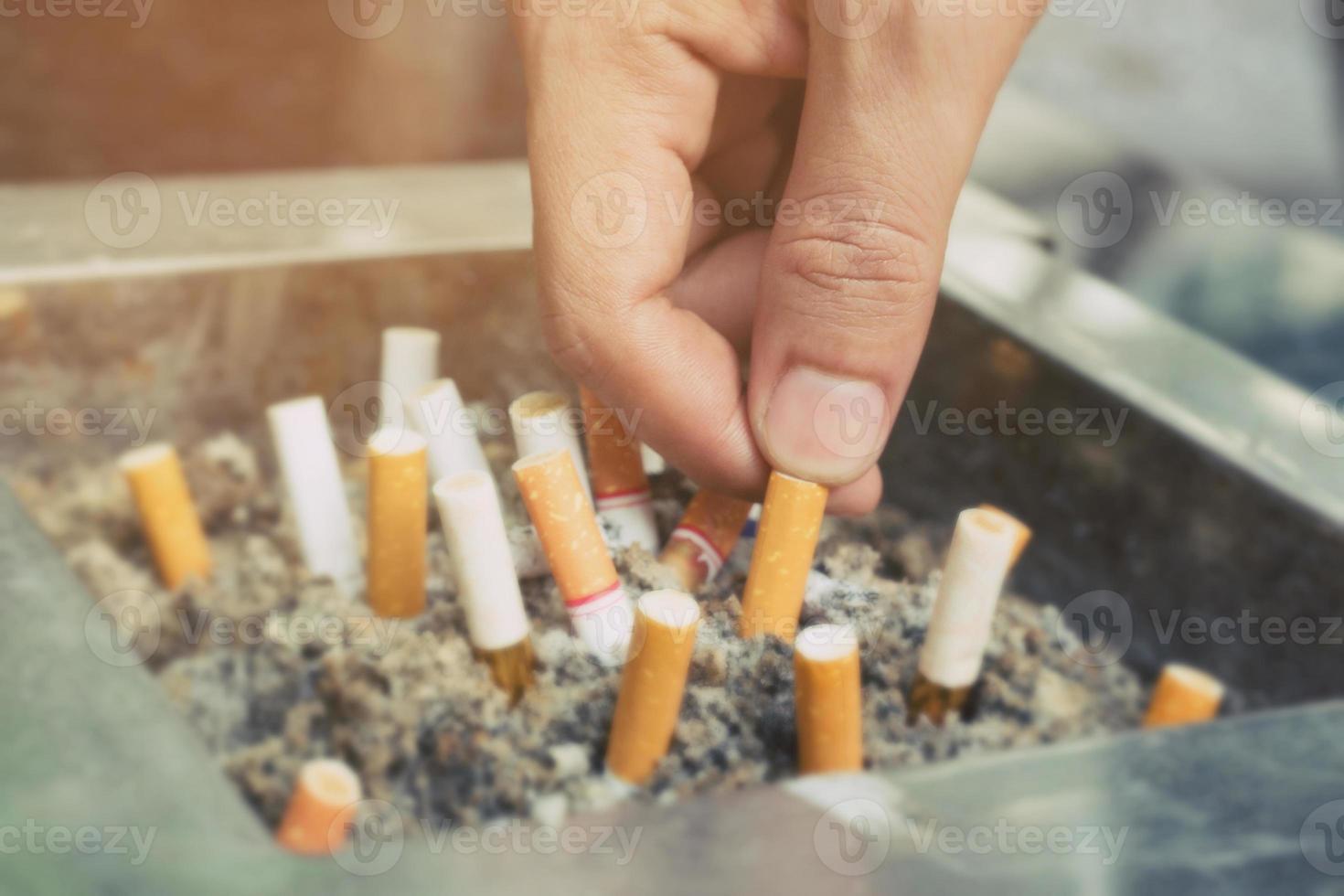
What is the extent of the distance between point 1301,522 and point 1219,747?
0.26 m

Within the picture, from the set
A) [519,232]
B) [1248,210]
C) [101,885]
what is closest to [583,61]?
[519,232]

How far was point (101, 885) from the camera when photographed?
1.02 feet

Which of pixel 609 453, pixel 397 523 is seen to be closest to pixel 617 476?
pixel 609 453

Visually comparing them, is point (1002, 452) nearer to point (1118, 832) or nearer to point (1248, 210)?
point (1118, 832)

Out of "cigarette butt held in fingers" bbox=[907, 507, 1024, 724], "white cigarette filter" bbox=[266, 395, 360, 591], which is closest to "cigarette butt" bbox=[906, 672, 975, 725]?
"cigarette butt held in fingers" bbox=[907, 507, 1024, 724]

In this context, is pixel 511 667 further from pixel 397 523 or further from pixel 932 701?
pixel 932 701

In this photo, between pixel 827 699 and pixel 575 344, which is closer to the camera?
pixel 827 699

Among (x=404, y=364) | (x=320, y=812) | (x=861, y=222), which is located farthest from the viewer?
(x=404, y=364)

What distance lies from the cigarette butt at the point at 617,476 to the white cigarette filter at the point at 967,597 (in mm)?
165

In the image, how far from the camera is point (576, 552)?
1.73 feet

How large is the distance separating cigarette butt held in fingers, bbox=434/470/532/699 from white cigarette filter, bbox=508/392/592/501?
0.27 ft

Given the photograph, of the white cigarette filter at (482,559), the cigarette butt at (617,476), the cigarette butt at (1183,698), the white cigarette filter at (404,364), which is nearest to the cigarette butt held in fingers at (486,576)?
the white cigarette filter at (482,559)

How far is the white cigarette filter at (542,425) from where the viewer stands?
60 cm

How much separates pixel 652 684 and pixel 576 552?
88 mm
